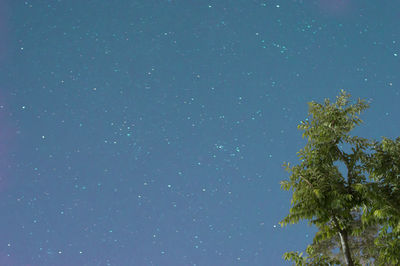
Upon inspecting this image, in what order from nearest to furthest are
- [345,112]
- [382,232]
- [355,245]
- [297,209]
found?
[382,232]
[297,209]
[345,112]
[355,245]

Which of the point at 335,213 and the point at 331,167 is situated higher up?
the point at 331,167

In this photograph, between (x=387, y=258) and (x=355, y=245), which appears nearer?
(x=387, y=258)

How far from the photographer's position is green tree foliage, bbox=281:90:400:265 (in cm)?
822

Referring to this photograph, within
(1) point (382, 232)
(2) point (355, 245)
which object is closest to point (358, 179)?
(1) point (382, 232)

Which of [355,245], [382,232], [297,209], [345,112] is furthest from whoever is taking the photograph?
[355,245]

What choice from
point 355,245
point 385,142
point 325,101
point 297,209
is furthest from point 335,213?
point 355,245

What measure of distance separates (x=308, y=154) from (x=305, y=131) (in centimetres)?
57

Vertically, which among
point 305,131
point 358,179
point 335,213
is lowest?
point 335,213

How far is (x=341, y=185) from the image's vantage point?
869 cm

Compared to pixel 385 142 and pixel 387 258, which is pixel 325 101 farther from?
pixel 387 258

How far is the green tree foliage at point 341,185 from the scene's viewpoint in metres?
8.22

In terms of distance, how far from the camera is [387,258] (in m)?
8.33

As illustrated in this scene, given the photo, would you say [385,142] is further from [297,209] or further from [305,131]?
[297,209]

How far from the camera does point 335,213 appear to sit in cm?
855
